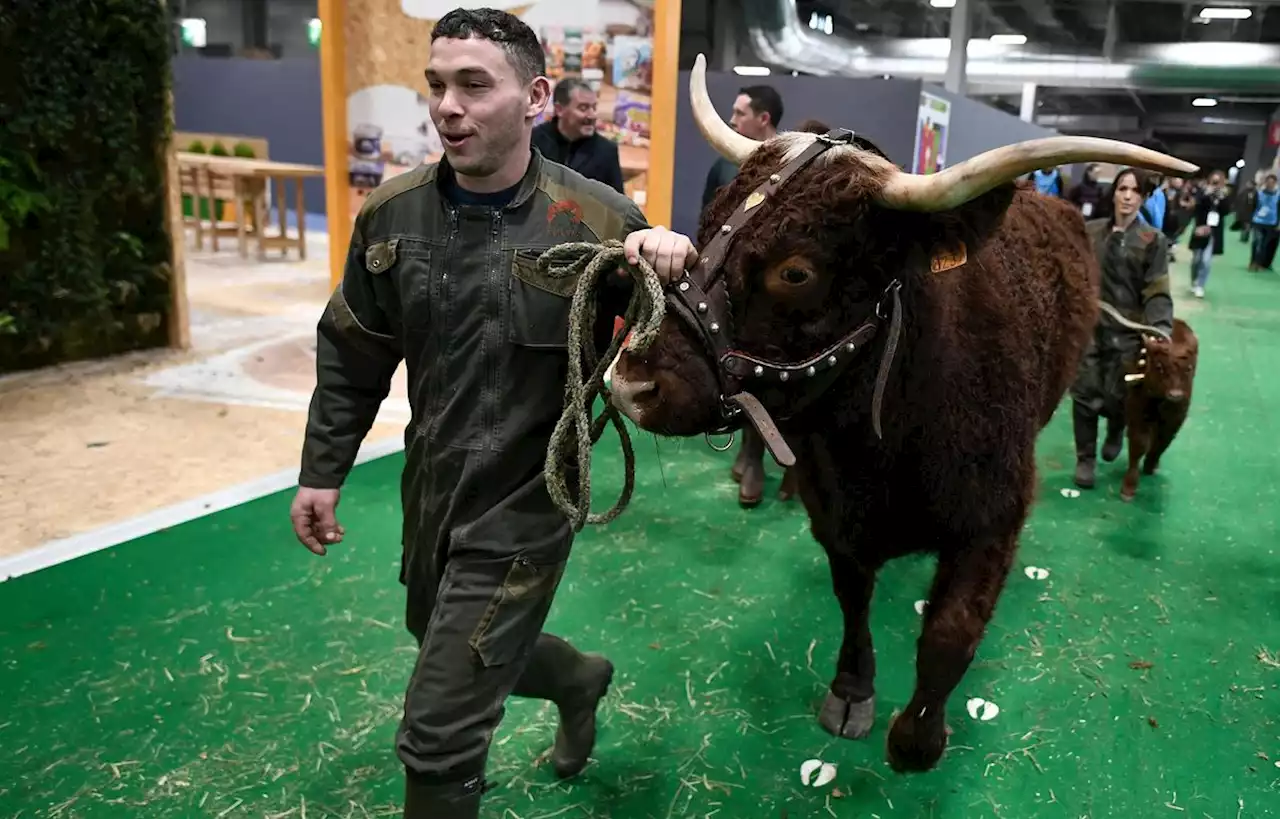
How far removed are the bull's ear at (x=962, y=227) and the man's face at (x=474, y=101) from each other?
928mm

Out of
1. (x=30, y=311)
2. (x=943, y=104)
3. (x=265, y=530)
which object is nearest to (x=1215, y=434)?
(x=943, y=104)

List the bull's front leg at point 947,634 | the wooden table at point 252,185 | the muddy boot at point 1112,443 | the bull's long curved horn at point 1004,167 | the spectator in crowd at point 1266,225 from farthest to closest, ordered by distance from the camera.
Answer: the spectator in crowd at point 1266,225 < the wooden table at point 252,185 < the muddy boot at point 1112,443 < the bull's front leg at point 947,634 < the bull's long curved horn at point 1004,167

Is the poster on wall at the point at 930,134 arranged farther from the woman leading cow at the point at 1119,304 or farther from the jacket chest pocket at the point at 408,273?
the jacket chest pocket at the point at 408,273

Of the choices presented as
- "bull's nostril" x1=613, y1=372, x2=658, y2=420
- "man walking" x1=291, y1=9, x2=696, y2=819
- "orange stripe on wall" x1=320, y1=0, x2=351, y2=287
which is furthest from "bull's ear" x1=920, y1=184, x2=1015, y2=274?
"orange stripe on wall" x1=320, y1=0, x2=351, y2=287

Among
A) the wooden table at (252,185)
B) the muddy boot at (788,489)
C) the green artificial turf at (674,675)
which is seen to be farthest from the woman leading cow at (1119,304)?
the wooden table at (252,185)

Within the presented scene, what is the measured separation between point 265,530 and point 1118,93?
26927 mm

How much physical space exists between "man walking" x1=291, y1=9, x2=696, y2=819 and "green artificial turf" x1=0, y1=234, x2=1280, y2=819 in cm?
74

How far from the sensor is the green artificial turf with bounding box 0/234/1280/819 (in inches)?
101

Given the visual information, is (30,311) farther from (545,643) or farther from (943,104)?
(943,104)

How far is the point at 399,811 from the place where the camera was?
2.45 m

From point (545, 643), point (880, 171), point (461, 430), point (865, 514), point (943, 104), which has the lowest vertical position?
point (545, 643)

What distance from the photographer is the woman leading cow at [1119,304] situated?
4.86m

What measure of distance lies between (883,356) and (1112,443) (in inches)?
162

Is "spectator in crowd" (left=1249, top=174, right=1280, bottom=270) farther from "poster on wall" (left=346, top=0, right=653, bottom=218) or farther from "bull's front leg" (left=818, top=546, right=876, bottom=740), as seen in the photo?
"bull's front leg" (left=818, top=546, right=876, bottom=740)
